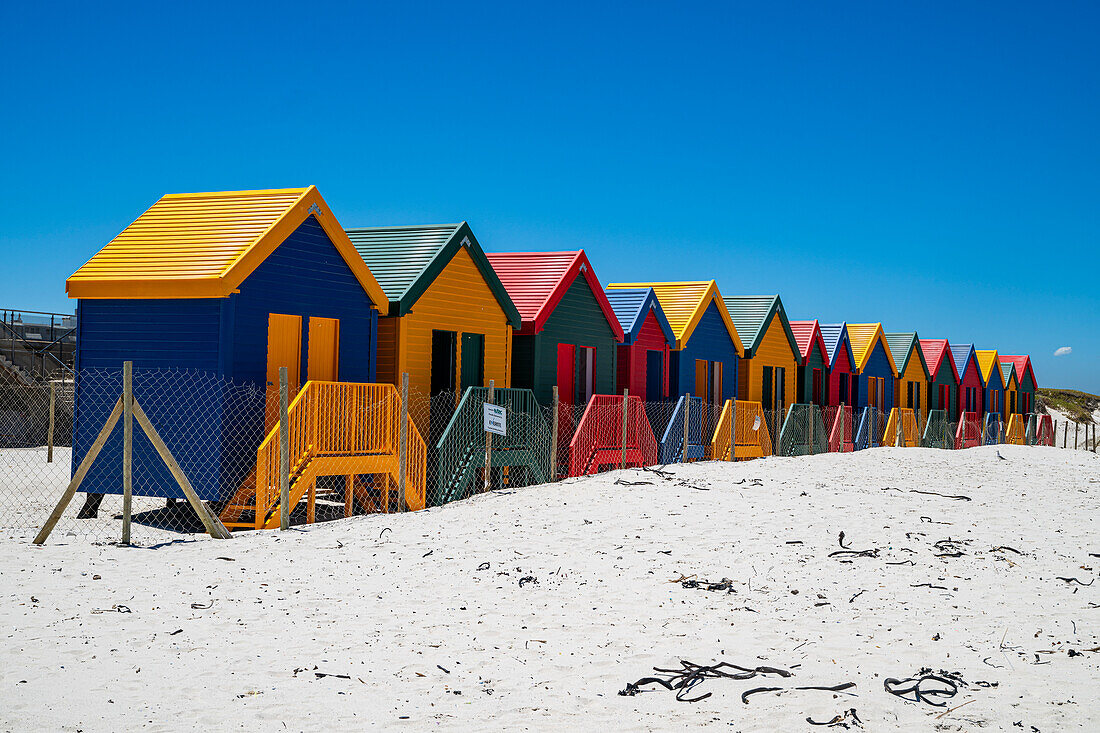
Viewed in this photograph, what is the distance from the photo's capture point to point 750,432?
75.5 ft

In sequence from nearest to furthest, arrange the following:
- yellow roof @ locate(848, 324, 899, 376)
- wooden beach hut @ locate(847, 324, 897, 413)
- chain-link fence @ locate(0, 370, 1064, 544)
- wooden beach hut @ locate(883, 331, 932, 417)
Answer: chain-link fence @ locate(0, 370, 1064, 544), yellow roof @ locate(848, 324, 899, 376), wooden beach hut @ locate(847, 324, 897, 413), wooden beach hut @ locate(883, 331, 932, 417)

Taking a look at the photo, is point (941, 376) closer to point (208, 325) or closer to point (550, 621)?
point (208, 325)

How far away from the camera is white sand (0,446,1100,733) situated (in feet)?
19.4

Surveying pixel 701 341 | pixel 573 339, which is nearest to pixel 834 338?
pixel 701 341

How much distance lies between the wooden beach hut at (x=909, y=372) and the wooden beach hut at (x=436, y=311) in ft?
73.6

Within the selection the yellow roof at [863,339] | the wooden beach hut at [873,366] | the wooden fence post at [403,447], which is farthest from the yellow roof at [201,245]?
the wooden beach hut at [873,366]

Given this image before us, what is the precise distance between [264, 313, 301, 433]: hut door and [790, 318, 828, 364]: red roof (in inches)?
730

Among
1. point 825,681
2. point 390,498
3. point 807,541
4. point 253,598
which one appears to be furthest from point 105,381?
point 825,681

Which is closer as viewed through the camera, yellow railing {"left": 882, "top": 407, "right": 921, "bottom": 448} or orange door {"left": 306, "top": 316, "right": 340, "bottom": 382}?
orange door {"left": 306, "top": 316, "right": 340, "bottom": 382}

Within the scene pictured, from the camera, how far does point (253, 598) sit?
27.7 ft

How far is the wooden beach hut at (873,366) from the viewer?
33.6 metres

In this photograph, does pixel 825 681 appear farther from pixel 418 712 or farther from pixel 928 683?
pixel 418 712

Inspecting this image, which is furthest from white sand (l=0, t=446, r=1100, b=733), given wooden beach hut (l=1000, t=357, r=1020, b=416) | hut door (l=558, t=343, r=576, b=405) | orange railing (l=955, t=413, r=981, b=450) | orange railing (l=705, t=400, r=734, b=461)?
wooden beach hut (l=1000, t=357, r=1020, b=416)

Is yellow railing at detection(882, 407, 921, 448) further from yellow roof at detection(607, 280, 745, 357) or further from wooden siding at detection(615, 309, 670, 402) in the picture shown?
wooden siding at detection(615, 309, 670, 402)
